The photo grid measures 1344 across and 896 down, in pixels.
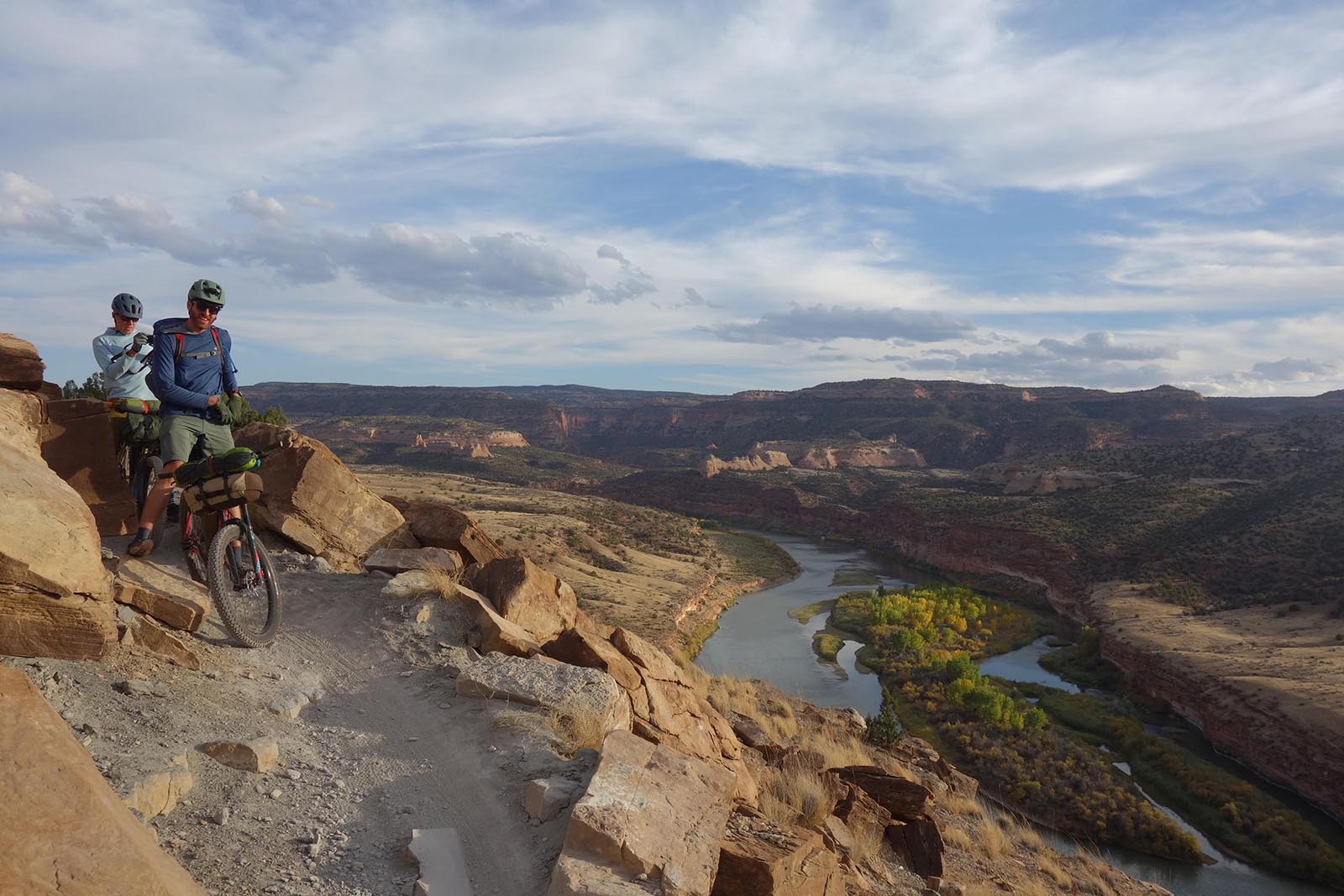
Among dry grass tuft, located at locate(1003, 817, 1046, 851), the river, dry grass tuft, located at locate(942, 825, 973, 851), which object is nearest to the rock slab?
dry grass tuft, located at locate(942, 825, 973, 851)

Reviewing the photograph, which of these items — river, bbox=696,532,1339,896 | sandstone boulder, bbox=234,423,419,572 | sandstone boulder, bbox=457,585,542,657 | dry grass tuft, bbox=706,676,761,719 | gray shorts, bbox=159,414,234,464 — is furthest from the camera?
river, bbox=696,532,1339,896

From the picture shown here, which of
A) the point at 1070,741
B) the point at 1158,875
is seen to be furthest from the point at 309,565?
the point at 1070,741

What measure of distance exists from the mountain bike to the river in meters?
19.7

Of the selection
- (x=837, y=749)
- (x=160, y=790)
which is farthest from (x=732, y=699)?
(x=160, y=790)

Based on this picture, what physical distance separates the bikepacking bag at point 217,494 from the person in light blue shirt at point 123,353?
141cm

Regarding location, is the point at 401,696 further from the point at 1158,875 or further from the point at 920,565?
the point at 920,565

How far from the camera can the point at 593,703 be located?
6.57 meters

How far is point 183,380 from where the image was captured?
262 inches

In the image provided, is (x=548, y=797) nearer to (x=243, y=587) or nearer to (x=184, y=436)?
(x=243, y=587)

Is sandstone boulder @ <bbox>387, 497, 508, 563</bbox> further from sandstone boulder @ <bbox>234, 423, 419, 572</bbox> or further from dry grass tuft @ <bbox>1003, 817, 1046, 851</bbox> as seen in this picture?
dry grass tuft @ <bbox>1003, 817, 1046, 851</bbox>

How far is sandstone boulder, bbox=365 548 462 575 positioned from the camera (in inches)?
371

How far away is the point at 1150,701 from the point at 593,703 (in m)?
33.1

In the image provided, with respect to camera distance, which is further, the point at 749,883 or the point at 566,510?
the point at 566,510

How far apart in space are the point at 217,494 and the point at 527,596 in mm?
3449
